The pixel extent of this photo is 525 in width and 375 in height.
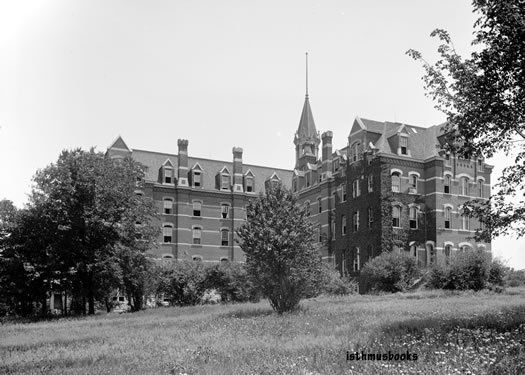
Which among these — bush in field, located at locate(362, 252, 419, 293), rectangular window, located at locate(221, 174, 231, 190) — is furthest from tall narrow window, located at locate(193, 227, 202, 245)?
bush in field, located at locate(362, 252, 419, 293)

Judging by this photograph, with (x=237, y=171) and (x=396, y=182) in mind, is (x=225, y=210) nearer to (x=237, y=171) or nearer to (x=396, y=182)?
(x=237, y=171)

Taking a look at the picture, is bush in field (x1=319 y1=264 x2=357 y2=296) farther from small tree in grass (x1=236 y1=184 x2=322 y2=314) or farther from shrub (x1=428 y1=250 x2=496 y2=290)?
small tree in grass (x1=236 y1=184 x2=322 y2=314)

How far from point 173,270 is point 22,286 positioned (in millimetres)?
10234

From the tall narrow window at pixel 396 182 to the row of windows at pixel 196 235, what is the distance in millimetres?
22344

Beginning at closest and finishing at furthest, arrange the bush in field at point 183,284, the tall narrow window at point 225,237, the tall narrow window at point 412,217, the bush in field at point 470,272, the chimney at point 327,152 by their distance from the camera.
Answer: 1. the bush in field at point 470,272
2. the bush in field at point 183,284
3. the tall narrow window at point 412,217
4. the chimney at point 327,152
5. the tall narrow window at point 225,237

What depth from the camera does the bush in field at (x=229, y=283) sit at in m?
41.6

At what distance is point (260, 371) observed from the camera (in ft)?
34.7

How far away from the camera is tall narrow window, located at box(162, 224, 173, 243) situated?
2328 inches

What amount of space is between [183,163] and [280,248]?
36894 millimetres

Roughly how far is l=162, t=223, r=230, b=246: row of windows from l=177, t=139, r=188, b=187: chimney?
15.4 feet

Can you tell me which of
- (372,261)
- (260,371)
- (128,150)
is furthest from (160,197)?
(260,371)

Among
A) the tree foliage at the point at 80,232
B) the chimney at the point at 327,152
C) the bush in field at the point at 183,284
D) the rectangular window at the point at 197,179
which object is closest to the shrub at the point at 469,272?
the bush in field at the point at 183,284

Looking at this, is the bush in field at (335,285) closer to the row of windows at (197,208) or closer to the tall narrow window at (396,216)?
the tall narrow window at (396,216)

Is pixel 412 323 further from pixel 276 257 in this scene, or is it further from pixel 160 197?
pixel 160 197
